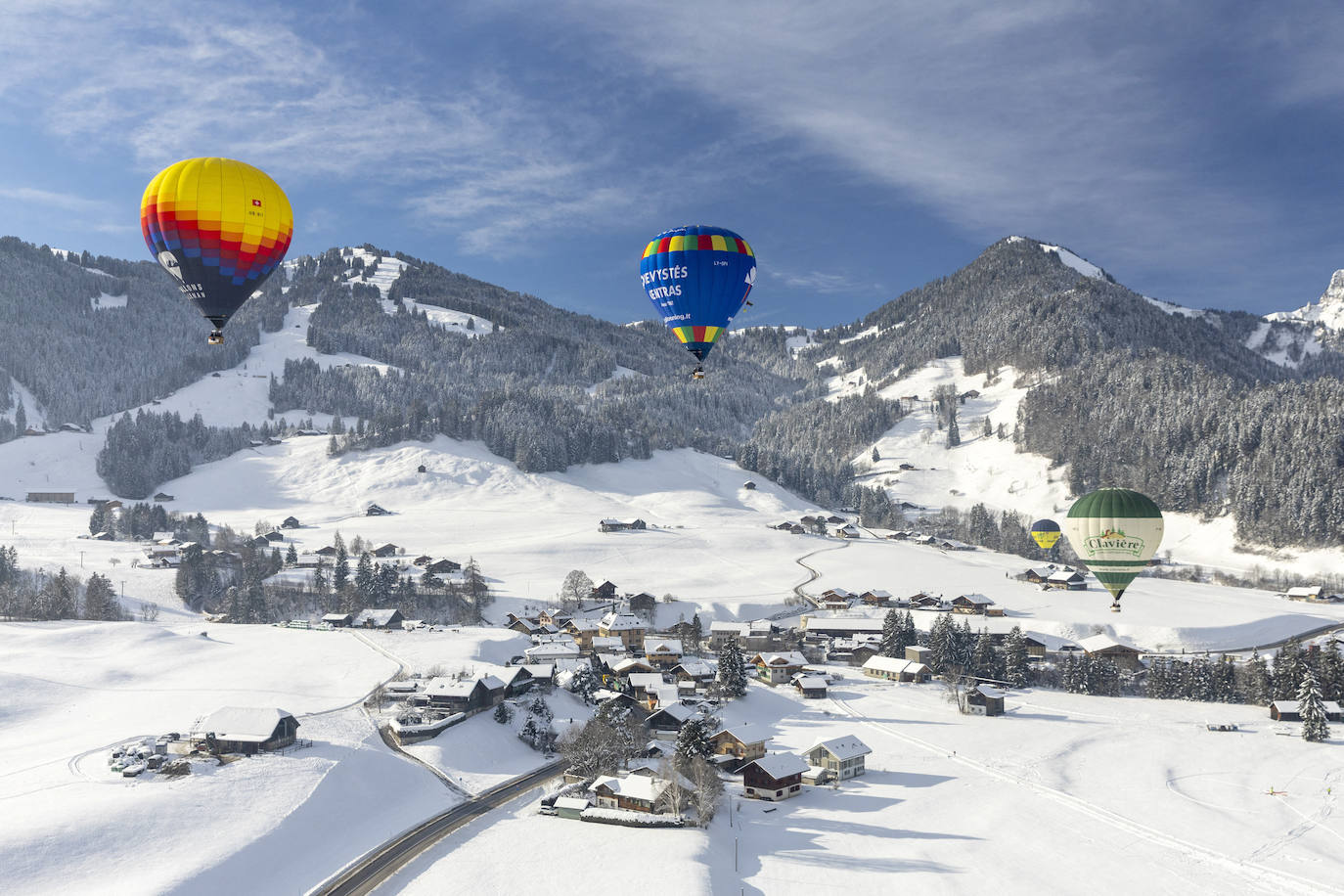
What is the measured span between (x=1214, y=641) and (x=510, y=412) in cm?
13170

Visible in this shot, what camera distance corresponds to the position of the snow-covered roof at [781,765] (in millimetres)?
49844

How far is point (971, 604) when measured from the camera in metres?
99.8

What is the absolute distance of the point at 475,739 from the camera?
56.2 meters

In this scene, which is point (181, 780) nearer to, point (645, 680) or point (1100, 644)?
point (645, 680)

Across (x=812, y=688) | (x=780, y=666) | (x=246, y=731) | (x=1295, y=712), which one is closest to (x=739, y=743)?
(x=812, y=688)

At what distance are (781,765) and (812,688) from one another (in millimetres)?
22039

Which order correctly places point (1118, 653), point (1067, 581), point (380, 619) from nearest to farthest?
1. point (1118, 653)
2. point (380, 619)
3. point (1067, 581)

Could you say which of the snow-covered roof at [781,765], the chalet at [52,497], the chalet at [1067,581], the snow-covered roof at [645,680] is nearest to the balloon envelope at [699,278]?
the snow-covered roof at [781,765]

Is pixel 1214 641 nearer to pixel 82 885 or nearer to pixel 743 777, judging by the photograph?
pixel 743 777

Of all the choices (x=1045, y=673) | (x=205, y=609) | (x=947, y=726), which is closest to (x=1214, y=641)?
(x=1045, y=673)

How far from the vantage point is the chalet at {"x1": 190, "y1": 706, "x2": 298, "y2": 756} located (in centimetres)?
4816

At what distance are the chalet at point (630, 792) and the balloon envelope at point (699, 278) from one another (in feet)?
76.3

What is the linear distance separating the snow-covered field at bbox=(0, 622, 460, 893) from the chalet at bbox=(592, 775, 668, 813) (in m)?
7.79

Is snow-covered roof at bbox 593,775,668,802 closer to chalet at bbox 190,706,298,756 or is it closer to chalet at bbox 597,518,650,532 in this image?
chalet at bbox 190,706,298,756
